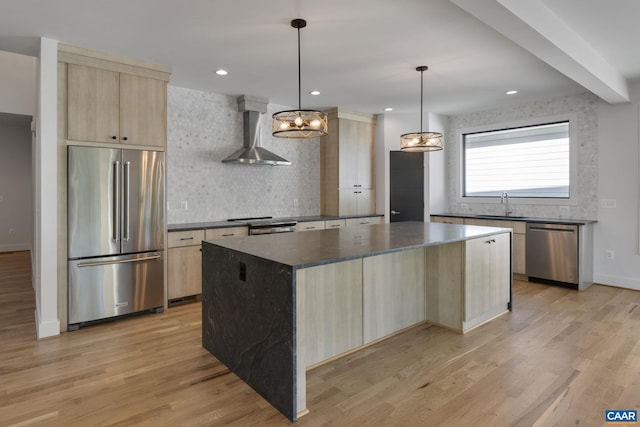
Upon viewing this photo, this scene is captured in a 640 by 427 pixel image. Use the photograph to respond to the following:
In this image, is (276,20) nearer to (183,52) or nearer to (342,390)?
(183,52)

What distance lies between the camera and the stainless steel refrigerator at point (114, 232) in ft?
11.5

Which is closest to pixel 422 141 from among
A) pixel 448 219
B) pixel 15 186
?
pixel 448 219

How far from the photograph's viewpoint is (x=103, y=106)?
3.67 meters

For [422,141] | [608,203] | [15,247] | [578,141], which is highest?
[578,141]

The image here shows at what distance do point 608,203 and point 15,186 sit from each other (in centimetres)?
1069

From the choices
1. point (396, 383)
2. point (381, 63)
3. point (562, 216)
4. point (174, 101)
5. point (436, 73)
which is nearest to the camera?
point (396, 383)

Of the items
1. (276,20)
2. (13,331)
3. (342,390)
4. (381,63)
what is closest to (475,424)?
(342,390)

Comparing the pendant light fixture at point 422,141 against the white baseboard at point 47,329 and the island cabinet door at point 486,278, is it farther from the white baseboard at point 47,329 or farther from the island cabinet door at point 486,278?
the white baseboard at point 47,329

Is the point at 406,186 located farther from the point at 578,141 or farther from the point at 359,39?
the point at 359,39

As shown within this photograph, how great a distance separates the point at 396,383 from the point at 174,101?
4184mm

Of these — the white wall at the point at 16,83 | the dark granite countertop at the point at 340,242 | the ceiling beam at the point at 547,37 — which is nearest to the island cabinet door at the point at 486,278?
the dark granite countertop at the point at 340,242

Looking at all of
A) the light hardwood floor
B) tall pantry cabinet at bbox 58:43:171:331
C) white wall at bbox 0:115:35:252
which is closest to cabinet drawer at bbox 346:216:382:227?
the light hardwood floor

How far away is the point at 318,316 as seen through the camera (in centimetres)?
263

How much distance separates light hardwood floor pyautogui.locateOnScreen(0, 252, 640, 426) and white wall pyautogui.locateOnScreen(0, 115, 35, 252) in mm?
5394
